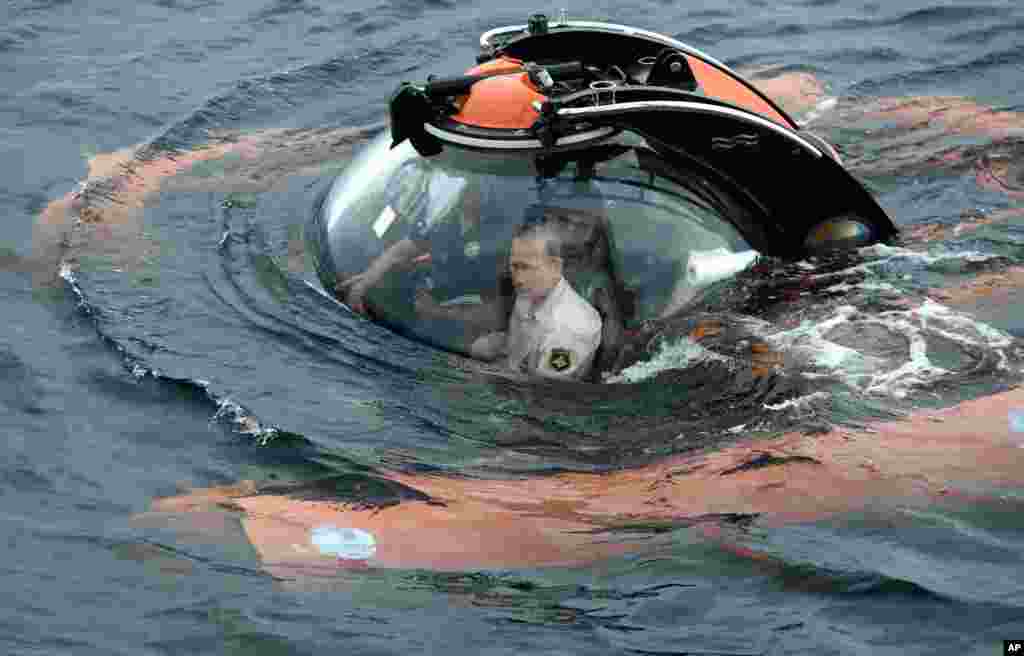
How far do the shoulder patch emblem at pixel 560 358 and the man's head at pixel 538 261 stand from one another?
213 millimetres

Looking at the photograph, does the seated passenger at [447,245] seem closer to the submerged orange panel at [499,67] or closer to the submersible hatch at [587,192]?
the submersible hatch at [587,192]

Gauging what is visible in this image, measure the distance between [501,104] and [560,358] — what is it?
99 cm

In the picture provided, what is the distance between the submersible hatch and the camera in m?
5.70

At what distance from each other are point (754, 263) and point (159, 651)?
297 cm

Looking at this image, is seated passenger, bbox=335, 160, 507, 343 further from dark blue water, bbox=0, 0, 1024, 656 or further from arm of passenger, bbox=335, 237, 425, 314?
dark blue water, bbox=0, 0, 1024, 656

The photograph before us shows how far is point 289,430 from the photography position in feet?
18.0

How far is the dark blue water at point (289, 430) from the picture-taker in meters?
4.33

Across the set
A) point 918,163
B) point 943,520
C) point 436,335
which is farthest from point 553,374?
point 918,163

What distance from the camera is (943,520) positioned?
4781 mm

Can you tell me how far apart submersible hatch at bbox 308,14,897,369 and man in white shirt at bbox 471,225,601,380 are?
5 cm

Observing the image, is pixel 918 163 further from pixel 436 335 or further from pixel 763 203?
pixel 436 335

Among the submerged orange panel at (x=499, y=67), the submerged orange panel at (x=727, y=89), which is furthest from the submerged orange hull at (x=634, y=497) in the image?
the submerged orange panel at (x=727, y=89)

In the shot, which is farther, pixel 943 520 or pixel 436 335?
pixel 436 335

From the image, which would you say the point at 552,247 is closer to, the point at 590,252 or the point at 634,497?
the point at 590,252
